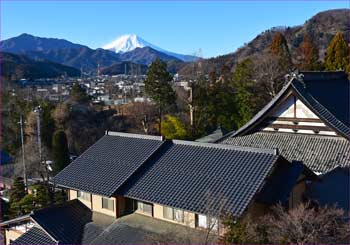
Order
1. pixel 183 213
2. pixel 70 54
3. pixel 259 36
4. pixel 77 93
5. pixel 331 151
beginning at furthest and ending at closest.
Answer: pixel 70 54, pixel 259 36, pixel 77 93, pixel 331 151, pixel 183 213

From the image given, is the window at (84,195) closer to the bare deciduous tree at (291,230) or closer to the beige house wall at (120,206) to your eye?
the beige house wall at (120,206)

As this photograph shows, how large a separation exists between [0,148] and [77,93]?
30.3 ft

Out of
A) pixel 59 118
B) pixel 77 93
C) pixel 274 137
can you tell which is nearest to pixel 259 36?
pixel 77 93

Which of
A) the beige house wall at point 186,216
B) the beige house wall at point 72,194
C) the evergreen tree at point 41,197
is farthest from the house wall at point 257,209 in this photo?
the evergreen tree at point 41,197

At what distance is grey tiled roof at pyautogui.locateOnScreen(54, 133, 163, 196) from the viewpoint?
436 inches

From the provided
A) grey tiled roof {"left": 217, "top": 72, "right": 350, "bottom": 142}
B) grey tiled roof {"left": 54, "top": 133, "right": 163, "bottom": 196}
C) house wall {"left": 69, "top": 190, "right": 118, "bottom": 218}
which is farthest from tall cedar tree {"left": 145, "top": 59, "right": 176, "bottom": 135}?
house wall {"left": 69, "top": 190, "right": 118, "bottom": 218}

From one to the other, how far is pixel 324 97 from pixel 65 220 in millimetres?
10416

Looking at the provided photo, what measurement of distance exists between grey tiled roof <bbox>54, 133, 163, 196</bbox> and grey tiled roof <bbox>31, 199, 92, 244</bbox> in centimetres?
72

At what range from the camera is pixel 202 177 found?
1021 centimetres

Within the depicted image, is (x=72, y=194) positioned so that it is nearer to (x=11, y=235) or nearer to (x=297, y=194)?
(x=11, y=235)

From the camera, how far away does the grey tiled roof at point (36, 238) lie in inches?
406

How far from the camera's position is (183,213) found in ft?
32.4

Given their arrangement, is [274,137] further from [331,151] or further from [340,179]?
[340,179]

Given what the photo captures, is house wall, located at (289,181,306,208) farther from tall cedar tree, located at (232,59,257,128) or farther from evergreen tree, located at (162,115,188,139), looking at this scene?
tall cedar tree, located at (232,59,257,128)
